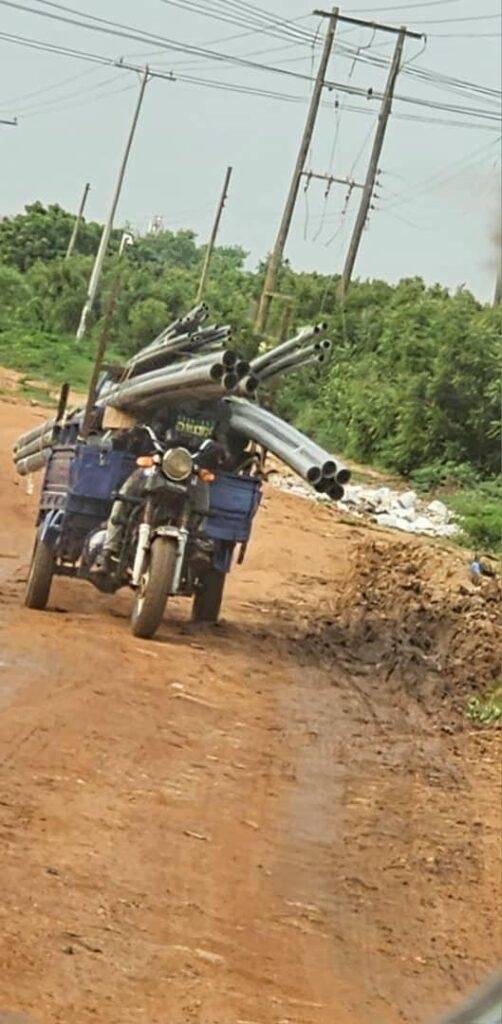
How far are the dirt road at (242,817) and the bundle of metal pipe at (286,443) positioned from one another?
1382 millimetres

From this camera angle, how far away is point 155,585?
11.9m

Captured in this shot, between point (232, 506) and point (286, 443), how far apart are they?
1.17 metres

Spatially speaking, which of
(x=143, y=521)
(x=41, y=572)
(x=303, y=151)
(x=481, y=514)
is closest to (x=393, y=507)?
(x=481, y=514)

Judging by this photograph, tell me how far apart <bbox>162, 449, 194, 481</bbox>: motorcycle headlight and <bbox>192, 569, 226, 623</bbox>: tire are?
153 cm

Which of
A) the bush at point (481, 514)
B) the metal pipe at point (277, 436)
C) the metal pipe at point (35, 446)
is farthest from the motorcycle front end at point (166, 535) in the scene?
the bush at point (481, 514)

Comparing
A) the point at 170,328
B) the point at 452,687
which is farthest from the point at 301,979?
the point at 170,328

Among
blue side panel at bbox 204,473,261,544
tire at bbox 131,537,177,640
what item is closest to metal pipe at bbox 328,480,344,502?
tire at bbox 131,537,177,640

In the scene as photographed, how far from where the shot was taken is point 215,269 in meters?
54.2

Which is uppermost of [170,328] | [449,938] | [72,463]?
[170,328]

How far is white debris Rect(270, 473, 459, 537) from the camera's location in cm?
2594

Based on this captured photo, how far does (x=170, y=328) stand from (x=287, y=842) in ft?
22.4

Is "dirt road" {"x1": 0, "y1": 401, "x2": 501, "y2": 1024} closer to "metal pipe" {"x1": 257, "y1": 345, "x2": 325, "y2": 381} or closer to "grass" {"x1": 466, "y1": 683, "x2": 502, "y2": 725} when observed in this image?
"grass" {"x1": 466, "y1": 683, "x2": 502, "y2": 725}

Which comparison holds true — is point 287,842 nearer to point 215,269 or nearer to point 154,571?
point 154,571

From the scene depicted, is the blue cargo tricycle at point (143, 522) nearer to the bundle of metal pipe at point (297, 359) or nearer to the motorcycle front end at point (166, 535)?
the motorcycle front end at point (166, 535)
